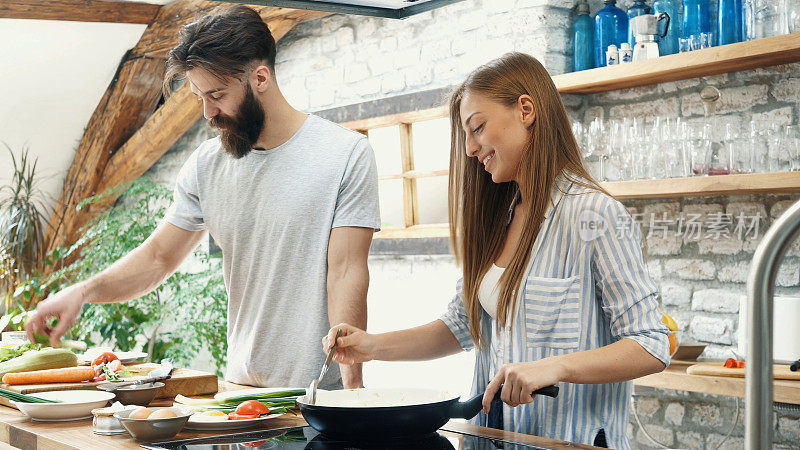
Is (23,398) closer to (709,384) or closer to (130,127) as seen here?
(709,384)

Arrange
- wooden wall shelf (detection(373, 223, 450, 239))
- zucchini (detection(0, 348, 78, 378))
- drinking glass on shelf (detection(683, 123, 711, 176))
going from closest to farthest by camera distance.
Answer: zucchini (detection(0, 348, 78, 378)), drinking glass on shelf (detection(683, 123, 711, 176)), wooden wall shelf (detection(373, 223, 450, 239))

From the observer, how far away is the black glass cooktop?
5.10 feet

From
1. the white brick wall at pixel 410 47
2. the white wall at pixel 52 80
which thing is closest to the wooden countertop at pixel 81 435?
the white brick wall at pixel 410 47

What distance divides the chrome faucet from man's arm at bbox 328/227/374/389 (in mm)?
1568

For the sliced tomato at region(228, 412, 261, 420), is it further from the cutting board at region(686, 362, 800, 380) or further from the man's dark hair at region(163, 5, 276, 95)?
the cutting board at region(686, 362, 800, 380)

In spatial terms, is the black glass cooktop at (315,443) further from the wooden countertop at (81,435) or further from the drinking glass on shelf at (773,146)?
the drinking glass on shelf at (773,146)

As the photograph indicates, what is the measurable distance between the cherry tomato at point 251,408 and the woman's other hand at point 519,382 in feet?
1.57

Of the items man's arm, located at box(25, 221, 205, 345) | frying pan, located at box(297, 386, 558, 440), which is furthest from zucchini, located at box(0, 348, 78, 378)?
frying pan, located at box(297, 386, 558, 440)

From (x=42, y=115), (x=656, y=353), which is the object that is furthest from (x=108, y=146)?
(x=656, y=353)

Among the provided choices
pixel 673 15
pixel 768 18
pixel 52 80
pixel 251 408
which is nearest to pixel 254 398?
pixel 251 408

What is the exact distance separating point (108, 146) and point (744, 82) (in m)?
4.64

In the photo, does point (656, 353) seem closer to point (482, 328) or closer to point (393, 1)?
point (482, 328)

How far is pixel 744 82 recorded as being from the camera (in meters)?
3.54

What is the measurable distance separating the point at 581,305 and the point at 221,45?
1.24 metres
